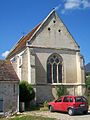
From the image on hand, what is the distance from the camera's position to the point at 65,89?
41.2m

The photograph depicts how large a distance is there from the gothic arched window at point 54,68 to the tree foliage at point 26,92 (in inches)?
203

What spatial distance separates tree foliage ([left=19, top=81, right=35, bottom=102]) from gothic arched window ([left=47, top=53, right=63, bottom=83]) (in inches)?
203

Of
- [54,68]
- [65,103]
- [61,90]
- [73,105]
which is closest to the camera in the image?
[73,105]

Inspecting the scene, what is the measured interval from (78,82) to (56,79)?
3.28 m

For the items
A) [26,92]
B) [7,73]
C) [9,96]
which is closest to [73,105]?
[9,96]

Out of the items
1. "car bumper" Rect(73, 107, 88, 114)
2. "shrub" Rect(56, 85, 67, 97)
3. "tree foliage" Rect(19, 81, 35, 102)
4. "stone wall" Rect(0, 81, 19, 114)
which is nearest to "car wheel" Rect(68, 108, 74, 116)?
"car bumper" Rect(73, 107, 88, 114)

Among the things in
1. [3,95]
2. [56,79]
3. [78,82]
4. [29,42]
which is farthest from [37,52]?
[3,95]

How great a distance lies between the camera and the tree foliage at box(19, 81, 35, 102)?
3534 cm

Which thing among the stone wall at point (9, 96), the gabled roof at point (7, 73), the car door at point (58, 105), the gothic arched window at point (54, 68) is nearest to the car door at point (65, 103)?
the car door at point (58, 105)

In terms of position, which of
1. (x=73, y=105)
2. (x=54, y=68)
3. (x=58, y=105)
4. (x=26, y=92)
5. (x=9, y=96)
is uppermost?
(x=54, y=68)

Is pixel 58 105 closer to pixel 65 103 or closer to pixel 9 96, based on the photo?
pixel 65 103

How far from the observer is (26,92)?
3538cm

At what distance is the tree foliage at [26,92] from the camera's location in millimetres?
35344

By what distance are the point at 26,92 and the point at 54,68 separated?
7.70 metres
